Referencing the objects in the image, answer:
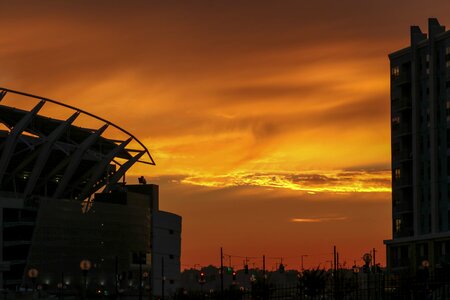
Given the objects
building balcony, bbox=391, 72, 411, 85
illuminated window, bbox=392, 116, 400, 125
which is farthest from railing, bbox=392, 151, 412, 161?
building balcony, bbox=391, 72, 411, 85

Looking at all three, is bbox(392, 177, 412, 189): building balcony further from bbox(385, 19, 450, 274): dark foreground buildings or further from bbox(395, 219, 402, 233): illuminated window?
bbox(395, 219, 402, 233): illuminated window

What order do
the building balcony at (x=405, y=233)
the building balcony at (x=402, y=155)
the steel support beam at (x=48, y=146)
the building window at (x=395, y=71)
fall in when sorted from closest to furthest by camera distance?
the building balcony at (x=405, y=233) < the building balcony at (x=402, y=155) < the building window at (x=395, y=71) < the steel support beam at (x=48, y=146)

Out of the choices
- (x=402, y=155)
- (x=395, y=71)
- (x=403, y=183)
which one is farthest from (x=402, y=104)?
(x=403, y=183)

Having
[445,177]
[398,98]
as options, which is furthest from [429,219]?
[398,98]

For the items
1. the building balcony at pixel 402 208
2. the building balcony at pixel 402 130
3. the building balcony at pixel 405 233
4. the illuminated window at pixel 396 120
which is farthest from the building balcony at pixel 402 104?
the building balcony at pixel 405 233

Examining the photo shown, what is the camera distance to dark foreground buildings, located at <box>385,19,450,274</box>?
17938 centimetres

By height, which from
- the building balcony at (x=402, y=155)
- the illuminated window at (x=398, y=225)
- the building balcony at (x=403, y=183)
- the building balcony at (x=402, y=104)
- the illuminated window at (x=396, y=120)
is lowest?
the illuminated window at (x=398, y=225)

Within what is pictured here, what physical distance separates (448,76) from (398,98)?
10612 millimetres

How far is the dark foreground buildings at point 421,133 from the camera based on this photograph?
589 feet

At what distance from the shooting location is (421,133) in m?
184

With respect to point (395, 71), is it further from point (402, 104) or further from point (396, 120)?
point (396, 120)

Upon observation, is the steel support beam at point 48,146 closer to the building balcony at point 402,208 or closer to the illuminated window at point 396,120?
the illuminated window at point 396,120

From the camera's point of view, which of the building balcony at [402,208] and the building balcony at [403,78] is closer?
the building balcony at [402,208]

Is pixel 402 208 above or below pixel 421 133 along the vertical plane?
below
